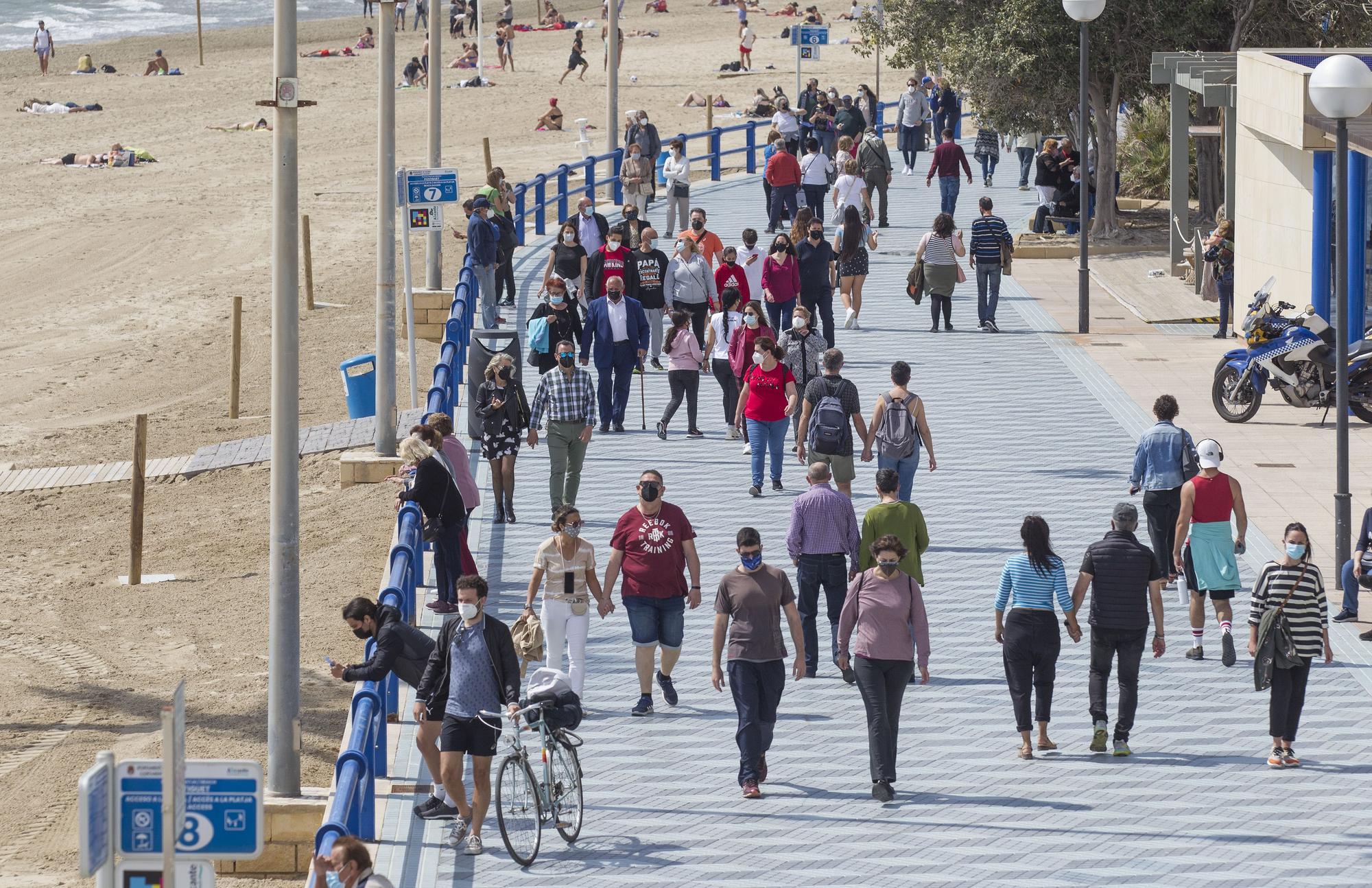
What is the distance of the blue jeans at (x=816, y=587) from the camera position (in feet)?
44.3

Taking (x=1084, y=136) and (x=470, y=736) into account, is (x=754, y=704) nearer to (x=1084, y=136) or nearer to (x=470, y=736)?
(x=470, y=736)

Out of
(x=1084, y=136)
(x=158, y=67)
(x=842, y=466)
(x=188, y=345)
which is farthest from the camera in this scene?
(x=158, y=67)

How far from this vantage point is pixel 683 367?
66.4 ft

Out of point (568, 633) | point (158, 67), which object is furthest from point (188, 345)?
point (158, 67)

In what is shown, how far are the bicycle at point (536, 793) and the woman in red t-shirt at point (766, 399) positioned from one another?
7422 millimetres

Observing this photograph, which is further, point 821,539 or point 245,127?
point 245,127

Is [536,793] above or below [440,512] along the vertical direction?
below

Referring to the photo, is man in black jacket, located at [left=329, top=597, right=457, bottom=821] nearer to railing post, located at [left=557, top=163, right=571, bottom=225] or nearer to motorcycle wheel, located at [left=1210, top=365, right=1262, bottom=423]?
motorcycle wheel, located at [left=1210, top=365, right=1262, bottom=423]

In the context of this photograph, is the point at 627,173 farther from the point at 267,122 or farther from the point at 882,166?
the point at 267,122

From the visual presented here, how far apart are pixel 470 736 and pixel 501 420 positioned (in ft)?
21.7

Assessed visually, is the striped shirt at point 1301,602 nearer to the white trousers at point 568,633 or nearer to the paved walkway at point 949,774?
the paved walkway at point 949,774

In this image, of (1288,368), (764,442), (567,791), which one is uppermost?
(1288,368)

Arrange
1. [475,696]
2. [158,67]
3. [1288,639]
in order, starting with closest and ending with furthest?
1. [475,696]
2. [1288,639]
3. [158,67]

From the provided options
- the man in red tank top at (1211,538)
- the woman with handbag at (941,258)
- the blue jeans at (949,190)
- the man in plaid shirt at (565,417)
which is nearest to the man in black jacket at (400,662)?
the man in plaid shirt at (565,417)
